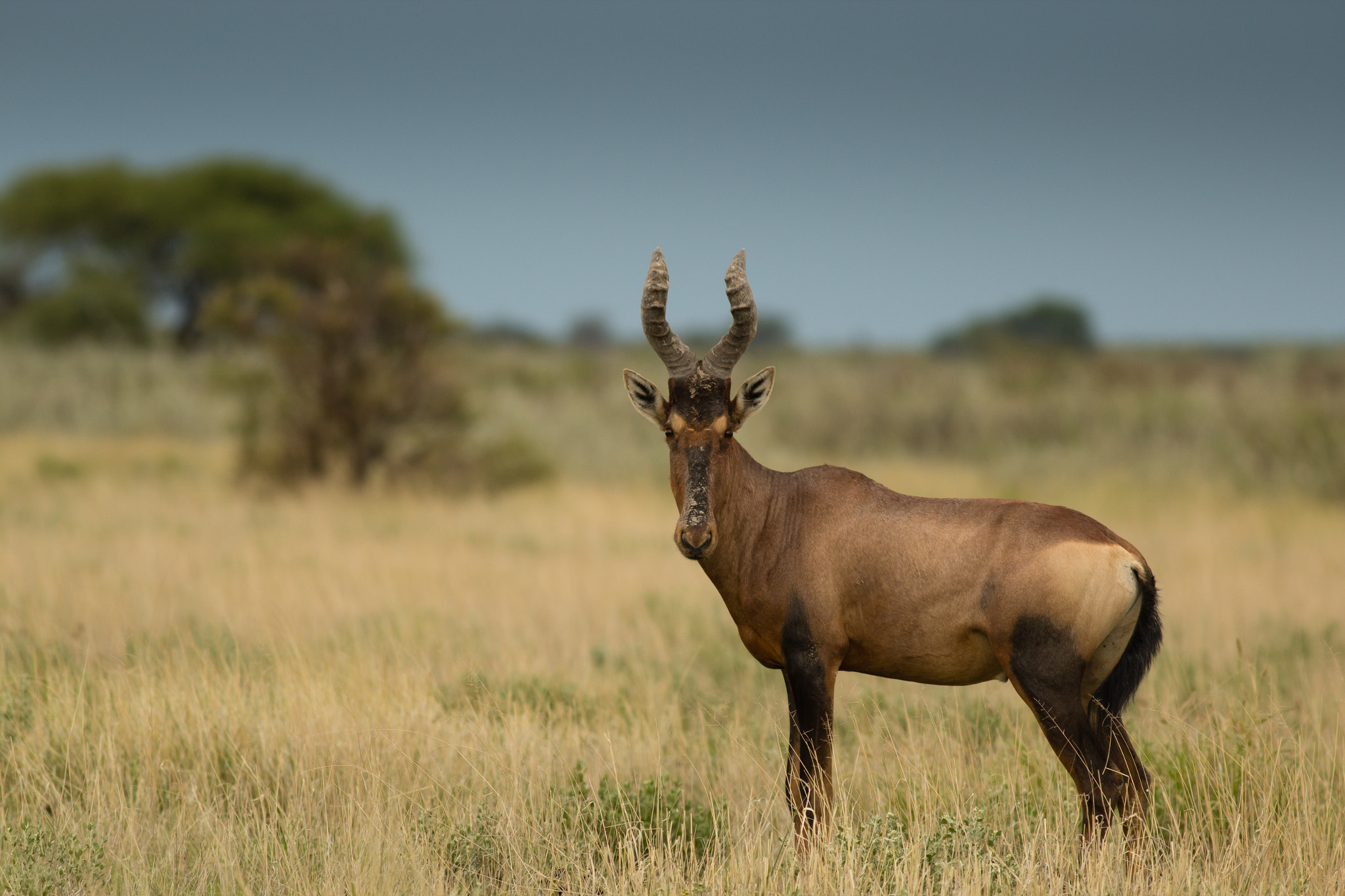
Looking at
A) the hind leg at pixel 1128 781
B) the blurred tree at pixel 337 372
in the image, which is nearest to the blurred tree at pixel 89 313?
the blurred tree at pixel 337 372

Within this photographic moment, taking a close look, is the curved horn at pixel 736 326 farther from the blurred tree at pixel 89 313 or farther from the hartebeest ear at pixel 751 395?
the blurred tree at pixel 89 313

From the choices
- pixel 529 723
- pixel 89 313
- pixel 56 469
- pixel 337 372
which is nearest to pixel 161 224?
pixel 89 313

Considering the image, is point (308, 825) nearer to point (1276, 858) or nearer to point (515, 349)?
point (1276, 858)

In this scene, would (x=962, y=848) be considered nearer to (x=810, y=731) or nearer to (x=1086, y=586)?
(x=810, y=731)

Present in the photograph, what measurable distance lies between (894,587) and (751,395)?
105 centimetres

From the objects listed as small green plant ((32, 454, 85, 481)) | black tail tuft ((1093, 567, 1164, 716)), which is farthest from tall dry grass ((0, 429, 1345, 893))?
small green plant ((32, 454, 85, 481))

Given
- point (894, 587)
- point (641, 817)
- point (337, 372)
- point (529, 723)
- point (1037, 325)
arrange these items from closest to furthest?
point (894, 587)
point (641, 817)
point (529, 723)
point (337, 372)
point (1037, 325)

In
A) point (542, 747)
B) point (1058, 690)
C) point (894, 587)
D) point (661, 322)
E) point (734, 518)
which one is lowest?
point (542, 747)

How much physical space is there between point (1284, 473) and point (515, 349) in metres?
46.1

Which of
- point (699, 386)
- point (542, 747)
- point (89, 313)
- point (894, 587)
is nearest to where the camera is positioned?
point (894, 587)

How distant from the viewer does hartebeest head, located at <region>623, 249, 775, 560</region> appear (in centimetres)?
462

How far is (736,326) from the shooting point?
4.63 metres

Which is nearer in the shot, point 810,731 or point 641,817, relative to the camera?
point 810,731

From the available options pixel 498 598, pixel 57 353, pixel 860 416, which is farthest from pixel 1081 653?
pixel 57 353
